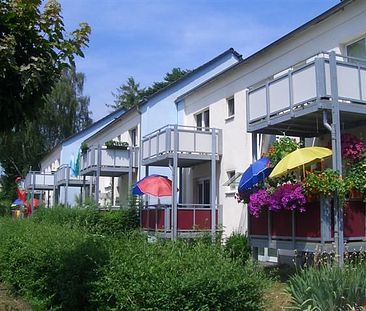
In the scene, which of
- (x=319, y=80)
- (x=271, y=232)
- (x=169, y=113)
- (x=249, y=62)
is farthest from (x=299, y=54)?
(x=169, y=113)

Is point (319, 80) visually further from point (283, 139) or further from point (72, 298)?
point (72, 298)

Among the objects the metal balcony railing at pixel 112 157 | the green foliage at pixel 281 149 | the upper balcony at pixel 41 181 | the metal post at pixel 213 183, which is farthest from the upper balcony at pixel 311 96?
the upper balcony at pixel 41 181

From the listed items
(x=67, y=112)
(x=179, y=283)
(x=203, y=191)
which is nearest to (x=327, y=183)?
(x=179, y=283)

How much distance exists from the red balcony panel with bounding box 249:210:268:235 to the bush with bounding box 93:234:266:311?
20.0 ft

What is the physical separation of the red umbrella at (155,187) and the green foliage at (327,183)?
10.2 m

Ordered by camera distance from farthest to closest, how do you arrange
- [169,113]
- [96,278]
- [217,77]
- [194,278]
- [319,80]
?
1. [169,113]
2. [217,77]
3. [319,80]
4. [96,278]
5. [194,278]

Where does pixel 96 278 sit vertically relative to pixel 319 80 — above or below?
below

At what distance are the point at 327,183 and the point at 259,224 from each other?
119 inches

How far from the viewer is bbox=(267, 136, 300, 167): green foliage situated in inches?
510

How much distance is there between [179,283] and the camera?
227 inches

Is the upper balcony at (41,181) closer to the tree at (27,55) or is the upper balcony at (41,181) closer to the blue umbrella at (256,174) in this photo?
the blue umbrella at (256,174)

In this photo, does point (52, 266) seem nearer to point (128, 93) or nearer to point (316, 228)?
point (316, 228)

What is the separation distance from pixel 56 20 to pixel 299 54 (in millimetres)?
10625

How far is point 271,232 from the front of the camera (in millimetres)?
12711
